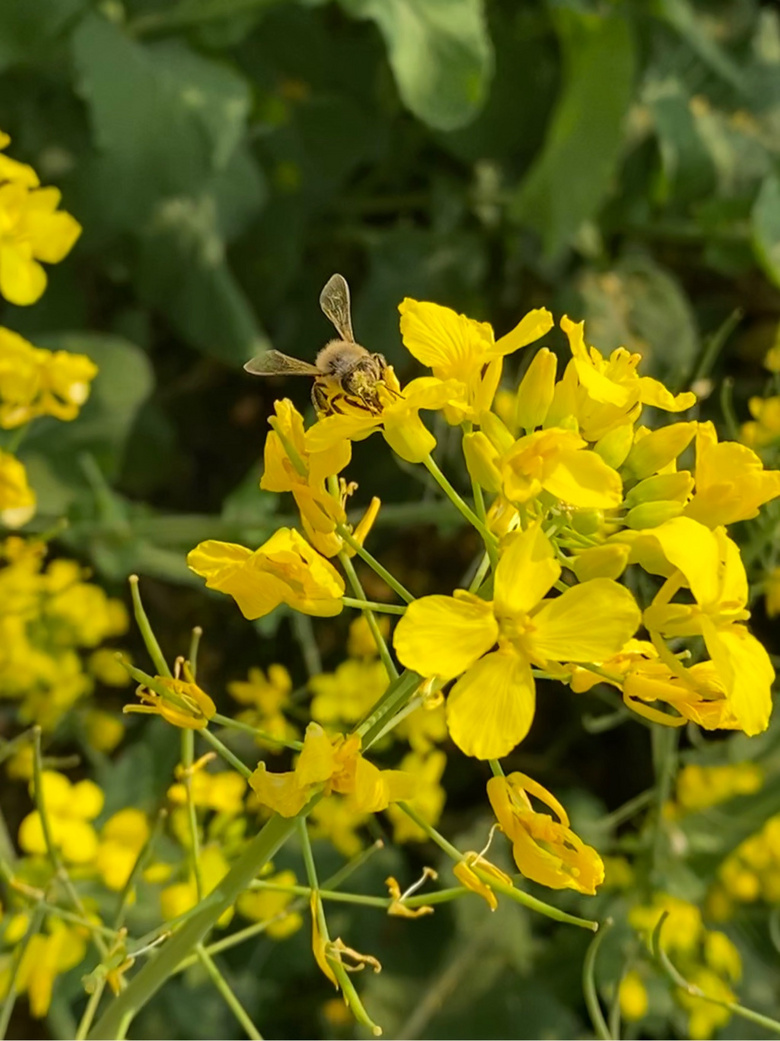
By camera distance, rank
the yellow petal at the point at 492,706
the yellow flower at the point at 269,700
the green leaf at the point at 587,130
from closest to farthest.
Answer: the yellow petal at the point at 492,706 → the yellow flower at the point at 269,700 → the green leaf at the point at 587,130

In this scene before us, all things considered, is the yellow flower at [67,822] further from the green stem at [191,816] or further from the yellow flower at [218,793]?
the green stem at [191,816]

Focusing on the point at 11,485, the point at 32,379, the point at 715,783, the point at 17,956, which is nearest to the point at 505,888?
the point at 17,956

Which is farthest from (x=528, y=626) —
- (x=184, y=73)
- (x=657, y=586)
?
(x=184, y=73)

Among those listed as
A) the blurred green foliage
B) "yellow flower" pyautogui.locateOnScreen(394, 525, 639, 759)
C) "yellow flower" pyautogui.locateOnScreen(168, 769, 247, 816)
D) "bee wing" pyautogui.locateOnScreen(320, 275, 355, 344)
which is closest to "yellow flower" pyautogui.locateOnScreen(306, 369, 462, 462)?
"yellow flower" pyautogui.locateOnScreen(394, 525, 639, 759)

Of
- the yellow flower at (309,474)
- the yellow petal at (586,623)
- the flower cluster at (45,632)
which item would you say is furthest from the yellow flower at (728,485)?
the flower cluster at (45,632)

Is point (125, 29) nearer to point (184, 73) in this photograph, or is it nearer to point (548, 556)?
point (184, 73)

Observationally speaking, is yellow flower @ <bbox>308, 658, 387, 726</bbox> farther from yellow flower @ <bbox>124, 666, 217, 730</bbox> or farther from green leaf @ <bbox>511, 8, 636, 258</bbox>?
green leaf @ <bbox>511, 8, 636, 258</bbox>
